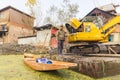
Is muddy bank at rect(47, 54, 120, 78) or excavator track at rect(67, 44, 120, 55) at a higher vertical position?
excavator track at rect(67, 44, 120, 55)

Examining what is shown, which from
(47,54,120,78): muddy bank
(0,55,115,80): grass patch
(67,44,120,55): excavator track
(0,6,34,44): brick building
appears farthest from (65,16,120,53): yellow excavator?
(0,6,34,44): brick building

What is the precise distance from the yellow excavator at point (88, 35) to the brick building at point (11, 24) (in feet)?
81.0

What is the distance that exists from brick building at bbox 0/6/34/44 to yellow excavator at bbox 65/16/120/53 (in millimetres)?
24697

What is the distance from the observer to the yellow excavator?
14.1 metres

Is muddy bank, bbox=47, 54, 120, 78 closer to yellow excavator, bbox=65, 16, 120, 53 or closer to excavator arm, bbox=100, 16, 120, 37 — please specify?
yellow excavator, bbox=65, 16, 120, 53

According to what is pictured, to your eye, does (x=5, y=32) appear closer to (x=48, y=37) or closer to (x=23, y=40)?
(x=23, y=40)

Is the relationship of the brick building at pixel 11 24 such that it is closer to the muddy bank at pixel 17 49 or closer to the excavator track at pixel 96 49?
the muddy bank at pixel 17 49

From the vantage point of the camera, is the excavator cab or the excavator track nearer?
the excavator cab

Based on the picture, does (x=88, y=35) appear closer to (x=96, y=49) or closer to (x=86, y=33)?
(x=86, y=33)

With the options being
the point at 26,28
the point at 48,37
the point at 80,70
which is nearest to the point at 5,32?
the point at 26,28

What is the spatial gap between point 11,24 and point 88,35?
90.1ft

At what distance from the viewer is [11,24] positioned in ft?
130

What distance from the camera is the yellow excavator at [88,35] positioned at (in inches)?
556

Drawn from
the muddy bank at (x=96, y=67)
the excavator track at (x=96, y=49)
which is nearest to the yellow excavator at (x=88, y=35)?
the excavator track at (x=96, y=49)
